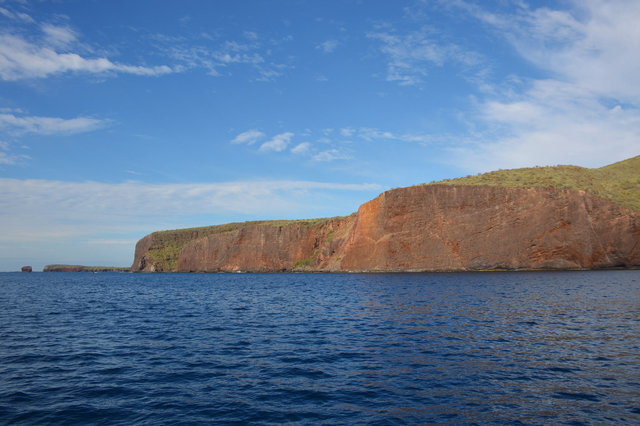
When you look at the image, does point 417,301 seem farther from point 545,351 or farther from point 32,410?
point 32,410

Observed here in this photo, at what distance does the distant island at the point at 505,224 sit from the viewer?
6612cm

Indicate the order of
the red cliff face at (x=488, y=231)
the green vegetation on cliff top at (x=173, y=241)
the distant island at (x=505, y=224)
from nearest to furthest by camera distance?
the red cliff face at (x=488, y=231)
the distant island at (x=505, y=224)
the green vegetation on cliff top at (x=173, y=241)

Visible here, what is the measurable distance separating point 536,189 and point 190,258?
109 metres

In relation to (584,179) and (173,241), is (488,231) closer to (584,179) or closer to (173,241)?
(584,179)

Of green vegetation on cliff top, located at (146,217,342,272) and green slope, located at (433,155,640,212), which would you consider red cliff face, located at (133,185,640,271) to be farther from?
green vegetation on cliff top, located at (146,217,342,272)

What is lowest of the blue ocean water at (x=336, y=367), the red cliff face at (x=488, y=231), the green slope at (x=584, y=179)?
the blue ocean water at (x=336, y=367)

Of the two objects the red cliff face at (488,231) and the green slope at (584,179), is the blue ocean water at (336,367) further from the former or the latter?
the green slope at (584,179)

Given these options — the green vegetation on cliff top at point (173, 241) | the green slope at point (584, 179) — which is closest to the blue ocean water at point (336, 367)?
the green slope at point (584, 179)

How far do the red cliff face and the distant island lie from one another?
0.16 meters

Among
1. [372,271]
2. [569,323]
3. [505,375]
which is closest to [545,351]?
[505,375]

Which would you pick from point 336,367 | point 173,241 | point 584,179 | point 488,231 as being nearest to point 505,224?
point 488,231

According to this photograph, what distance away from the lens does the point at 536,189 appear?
2756 inches

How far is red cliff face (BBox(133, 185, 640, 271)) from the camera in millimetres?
65938

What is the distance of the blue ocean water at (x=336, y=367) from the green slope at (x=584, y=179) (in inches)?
2231
